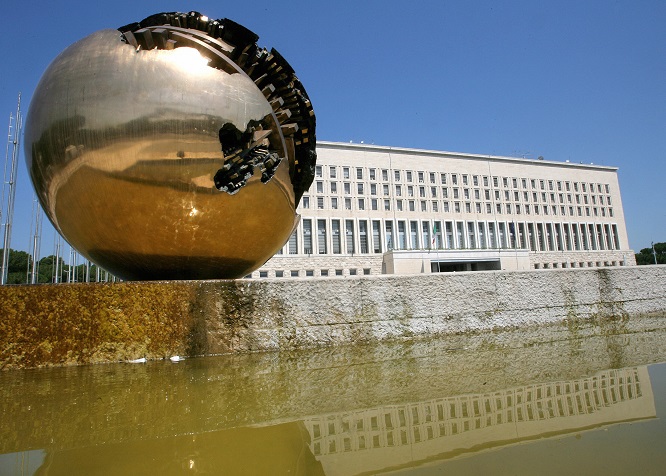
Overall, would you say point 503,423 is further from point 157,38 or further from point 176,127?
point 157,38

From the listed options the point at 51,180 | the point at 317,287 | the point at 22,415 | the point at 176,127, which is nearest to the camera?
the point at 22,415

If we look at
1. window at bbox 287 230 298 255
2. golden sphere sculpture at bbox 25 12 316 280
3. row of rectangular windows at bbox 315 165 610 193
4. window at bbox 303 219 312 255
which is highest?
row of rectangular windows at bbox 315 165 610 193

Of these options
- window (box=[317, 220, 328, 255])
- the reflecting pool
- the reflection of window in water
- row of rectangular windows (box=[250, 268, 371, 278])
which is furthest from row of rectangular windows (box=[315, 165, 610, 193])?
the reflection of window in water

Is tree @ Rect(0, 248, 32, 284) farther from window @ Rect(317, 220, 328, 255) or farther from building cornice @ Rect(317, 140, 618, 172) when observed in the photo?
building cornice @ Rect(317, 140, 618, 172)

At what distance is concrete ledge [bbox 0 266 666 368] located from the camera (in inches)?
214

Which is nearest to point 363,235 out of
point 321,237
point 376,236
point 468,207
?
point 376,236

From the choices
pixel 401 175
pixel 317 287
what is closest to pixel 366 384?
pixel 317 287

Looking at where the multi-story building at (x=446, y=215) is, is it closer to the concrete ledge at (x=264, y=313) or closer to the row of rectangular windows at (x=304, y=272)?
the row of rectangular windows at (x=304, y=272)

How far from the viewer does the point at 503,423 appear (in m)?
2.84

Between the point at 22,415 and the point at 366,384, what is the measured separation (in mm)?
2752

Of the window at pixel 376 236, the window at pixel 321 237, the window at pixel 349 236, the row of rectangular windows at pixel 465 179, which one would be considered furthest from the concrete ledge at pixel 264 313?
the window at pixel 376 236

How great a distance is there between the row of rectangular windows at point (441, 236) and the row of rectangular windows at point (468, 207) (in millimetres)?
1984

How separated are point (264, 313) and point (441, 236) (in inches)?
2522

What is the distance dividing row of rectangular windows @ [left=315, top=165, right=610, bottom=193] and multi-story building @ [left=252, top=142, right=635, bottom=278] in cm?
16
